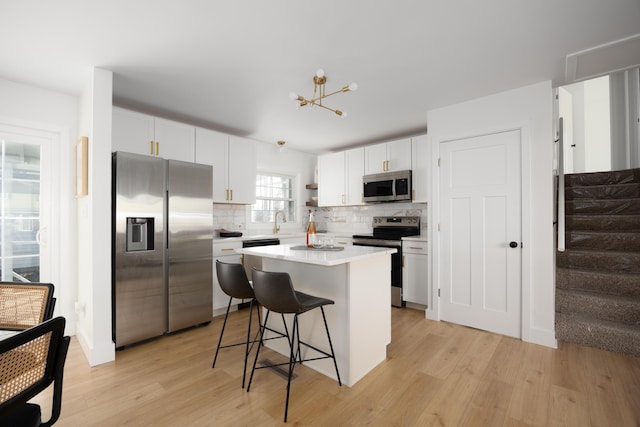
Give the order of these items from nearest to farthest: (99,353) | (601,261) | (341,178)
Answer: (99,353), (601,261), (341,178)

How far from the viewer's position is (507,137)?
10.0ft

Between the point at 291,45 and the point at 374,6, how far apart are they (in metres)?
0.67

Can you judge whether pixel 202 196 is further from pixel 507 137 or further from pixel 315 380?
pixel 507 137

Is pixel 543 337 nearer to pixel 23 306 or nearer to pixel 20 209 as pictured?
pixel 23 306

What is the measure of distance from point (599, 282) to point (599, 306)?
29cm

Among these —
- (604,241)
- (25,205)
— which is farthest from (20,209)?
(604,241)

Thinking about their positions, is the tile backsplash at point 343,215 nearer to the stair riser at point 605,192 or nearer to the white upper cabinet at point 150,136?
the white upper cabinet at point 150,136

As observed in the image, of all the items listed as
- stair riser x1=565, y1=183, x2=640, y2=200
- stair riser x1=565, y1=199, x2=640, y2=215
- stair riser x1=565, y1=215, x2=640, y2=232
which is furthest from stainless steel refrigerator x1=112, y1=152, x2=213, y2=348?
stair riser x1=565, y1=183, x2=640, y2=200

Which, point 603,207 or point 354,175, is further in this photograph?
point 354,175

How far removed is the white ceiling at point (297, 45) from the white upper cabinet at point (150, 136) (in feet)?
0.69

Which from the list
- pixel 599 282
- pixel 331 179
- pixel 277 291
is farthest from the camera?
pixel 331 179

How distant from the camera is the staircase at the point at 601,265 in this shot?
8.87 feet

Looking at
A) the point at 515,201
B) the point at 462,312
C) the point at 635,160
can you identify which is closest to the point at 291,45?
the point at 515,201

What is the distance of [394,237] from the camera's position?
4113 millimetres
